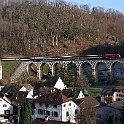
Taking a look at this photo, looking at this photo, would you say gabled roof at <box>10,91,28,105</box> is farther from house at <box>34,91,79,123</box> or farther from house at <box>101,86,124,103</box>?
house at <box>101,86,124,103</box>

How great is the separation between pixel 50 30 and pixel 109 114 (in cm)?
7170

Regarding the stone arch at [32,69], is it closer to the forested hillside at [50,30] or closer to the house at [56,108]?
the forested hillside at [50,30]

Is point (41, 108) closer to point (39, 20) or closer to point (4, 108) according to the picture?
point (4, 108)

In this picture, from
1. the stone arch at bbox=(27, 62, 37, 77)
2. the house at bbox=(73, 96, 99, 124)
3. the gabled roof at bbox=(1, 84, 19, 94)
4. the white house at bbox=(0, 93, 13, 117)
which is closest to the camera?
the house at bbox=(73, 96, 99, 124)

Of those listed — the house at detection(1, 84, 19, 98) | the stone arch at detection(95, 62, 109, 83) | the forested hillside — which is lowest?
the house at detection(1, 84, 19, 98)

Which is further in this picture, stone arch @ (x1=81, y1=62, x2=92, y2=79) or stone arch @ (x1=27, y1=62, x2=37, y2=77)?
stone arch @ (x1=81, y1=62, x2=92, y2=79)

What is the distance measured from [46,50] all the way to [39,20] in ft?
45.4

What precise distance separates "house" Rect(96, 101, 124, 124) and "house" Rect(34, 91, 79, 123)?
2.74 meters

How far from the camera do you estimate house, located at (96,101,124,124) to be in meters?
40.3

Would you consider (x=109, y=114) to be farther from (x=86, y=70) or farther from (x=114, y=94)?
(x=86, y=70)

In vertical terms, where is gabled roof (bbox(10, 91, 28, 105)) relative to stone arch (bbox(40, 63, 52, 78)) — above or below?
below

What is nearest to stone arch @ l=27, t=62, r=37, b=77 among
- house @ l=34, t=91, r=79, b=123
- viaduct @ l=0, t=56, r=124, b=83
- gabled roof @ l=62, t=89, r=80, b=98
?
viaduct @ l=0, t=56, r=124, b=83

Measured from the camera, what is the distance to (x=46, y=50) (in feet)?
336

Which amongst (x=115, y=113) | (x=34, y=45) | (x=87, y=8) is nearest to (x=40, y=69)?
(x=34, y=45)
